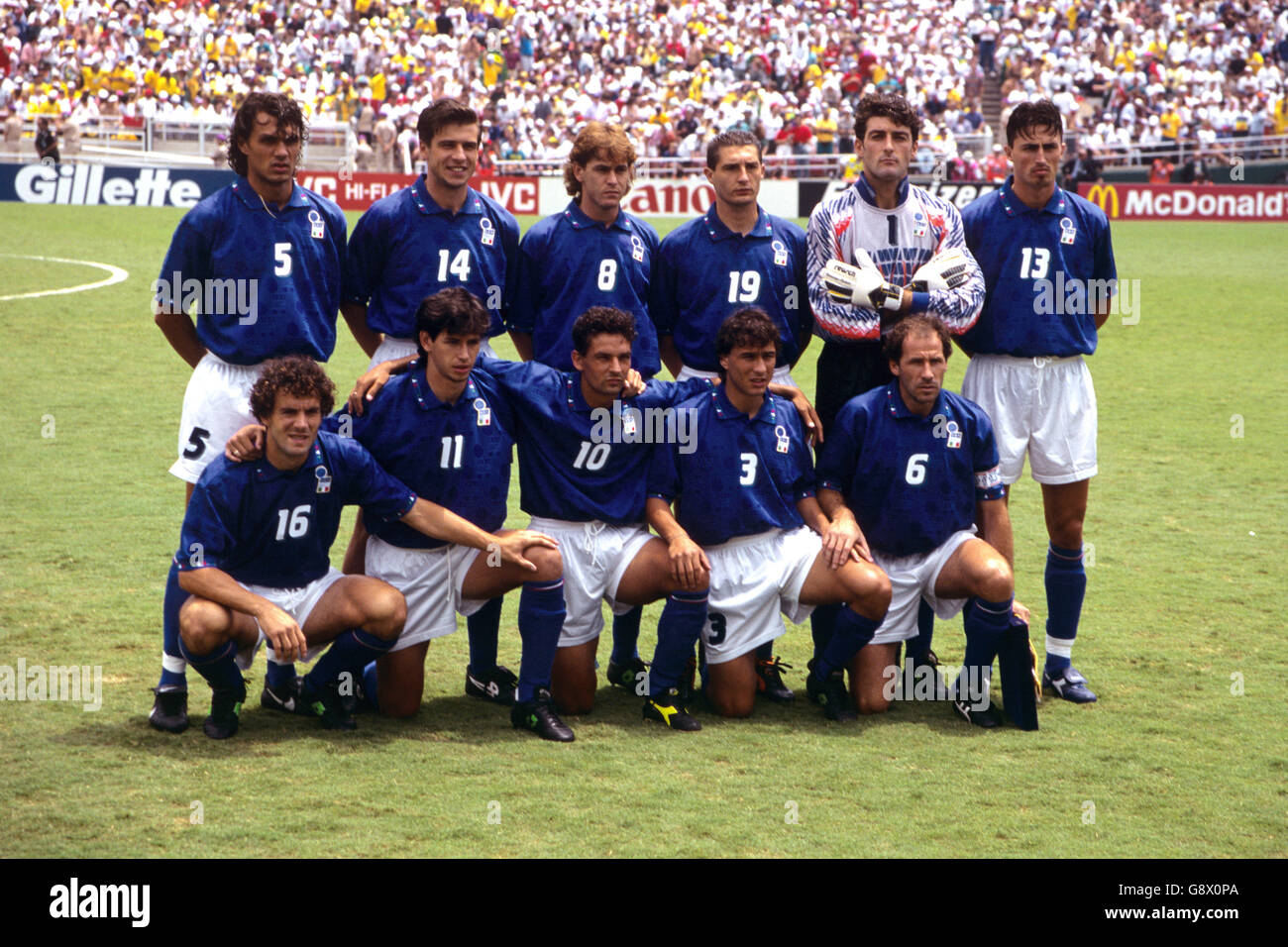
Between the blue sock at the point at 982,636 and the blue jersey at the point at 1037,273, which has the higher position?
the blue jersey at the point at 1037,273

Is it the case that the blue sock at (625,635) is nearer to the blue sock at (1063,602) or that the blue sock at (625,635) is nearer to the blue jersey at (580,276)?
the blue jersey at (580,276)

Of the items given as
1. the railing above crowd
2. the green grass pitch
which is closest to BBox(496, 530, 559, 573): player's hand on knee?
the green grass pitch

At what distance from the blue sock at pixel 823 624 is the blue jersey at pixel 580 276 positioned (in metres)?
1.19

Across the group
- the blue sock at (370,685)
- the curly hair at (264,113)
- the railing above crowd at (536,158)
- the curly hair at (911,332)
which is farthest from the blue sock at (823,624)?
the railing above crowd at (536,158)

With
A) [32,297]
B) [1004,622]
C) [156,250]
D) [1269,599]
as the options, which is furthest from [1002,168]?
[1004,622]

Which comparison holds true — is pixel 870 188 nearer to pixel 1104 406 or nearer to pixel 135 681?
pixel 135 681

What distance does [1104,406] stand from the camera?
11.8m

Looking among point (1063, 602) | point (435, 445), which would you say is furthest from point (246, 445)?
point (1063, 602)

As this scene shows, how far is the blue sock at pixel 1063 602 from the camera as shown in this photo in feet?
18.4

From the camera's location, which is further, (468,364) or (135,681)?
(135,681)

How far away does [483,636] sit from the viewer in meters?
5.46

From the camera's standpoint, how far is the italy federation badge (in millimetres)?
5609

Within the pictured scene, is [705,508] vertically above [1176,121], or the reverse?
[1176,121]

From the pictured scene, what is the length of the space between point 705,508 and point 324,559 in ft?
4.65
